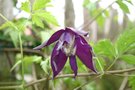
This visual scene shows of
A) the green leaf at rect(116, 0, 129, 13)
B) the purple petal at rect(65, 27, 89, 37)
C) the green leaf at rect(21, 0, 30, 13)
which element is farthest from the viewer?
the green leaf at rect(116, 0, 129, 13)

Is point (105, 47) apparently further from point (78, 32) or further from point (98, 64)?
point (78, 32)

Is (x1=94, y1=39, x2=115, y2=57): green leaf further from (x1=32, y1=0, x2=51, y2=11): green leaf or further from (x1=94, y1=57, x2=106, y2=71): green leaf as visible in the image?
(x1=32, y1=0, x2=51, y2=11): green leaf

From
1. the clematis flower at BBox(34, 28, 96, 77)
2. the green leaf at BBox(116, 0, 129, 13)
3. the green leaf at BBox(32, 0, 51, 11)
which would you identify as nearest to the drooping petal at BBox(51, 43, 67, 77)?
the clematis flower at BBox(34, 28, 96, 77)

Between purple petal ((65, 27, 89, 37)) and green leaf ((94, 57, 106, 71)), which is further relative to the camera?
green leaf ((94, 57, 106, 71))

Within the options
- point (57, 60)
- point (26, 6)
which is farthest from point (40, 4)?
point (57, 60)

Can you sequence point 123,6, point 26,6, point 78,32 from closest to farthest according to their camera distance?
point 78,32 < point 26,6 < point 123,6

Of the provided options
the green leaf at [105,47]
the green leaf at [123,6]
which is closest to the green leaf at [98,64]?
the green leaf at [105,47]

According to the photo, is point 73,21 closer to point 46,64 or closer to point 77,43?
point 46,64
